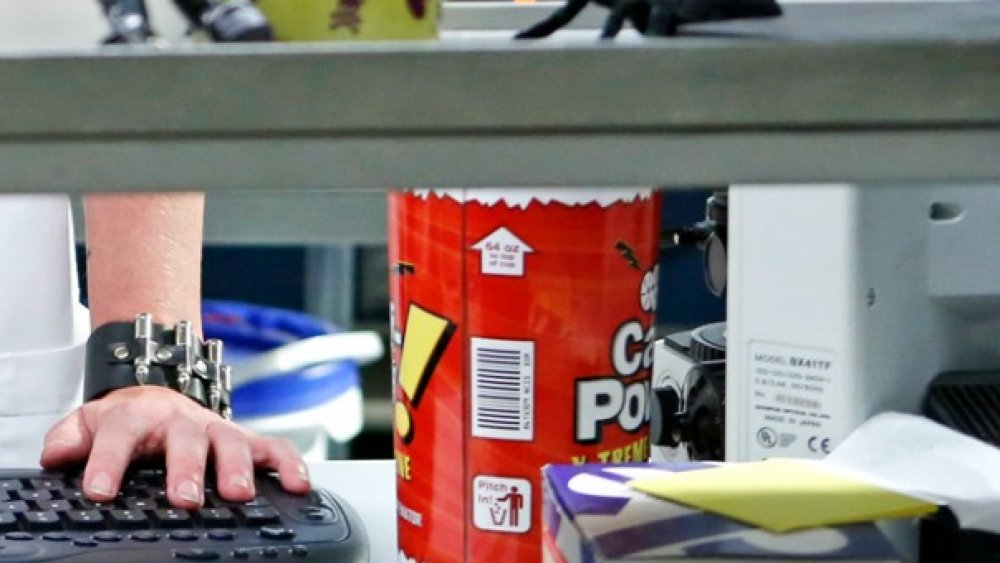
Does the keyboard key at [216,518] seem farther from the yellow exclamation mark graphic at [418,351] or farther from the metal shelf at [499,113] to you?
the metal shelf at [499,113]

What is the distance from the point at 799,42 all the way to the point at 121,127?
0.16 metres

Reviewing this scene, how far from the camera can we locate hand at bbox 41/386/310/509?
699 millimetres

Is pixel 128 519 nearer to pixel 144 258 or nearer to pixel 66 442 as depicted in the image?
pixel 66 442

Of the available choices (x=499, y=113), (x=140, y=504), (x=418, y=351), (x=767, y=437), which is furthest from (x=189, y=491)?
(x=499, y=113)

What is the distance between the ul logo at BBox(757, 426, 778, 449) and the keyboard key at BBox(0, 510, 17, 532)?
0.32m

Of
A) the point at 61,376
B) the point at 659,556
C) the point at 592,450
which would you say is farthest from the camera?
the point at 61,376

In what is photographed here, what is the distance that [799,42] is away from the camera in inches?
14.1

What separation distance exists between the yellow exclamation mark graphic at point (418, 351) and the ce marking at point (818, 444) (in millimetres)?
172

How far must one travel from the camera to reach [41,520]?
632 millimetres

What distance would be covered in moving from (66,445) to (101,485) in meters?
0.09

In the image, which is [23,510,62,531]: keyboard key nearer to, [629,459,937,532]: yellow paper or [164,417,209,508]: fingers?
[164,417,209,508]: fingers

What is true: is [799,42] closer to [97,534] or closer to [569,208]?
[569,208]

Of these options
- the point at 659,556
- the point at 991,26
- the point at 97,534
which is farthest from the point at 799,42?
the point at 97,534

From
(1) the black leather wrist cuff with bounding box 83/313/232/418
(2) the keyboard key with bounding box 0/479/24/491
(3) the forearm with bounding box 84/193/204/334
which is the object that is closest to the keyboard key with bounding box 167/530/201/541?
(2) the keyboard key with bounding box 0/479/24/491
